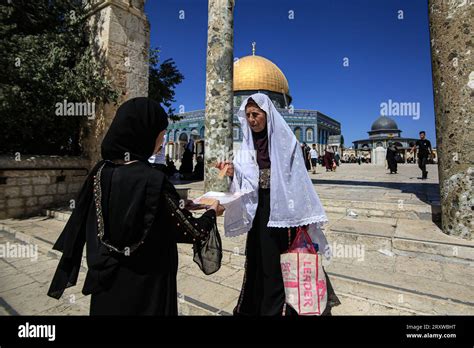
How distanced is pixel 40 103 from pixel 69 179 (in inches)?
88.1

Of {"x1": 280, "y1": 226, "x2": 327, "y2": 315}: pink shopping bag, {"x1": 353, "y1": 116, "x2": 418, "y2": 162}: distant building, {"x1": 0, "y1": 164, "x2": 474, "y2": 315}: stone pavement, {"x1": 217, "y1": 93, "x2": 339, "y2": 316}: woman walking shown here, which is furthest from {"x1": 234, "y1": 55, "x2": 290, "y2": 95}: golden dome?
{"x1": 280, "y1": 226, "x2": 327, "y2": 315}: pink shopping bag

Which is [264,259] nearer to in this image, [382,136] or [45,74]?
[45,74]

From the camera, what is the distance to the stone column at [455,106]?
3.36 m

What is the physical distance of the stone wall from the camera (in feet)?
20.3

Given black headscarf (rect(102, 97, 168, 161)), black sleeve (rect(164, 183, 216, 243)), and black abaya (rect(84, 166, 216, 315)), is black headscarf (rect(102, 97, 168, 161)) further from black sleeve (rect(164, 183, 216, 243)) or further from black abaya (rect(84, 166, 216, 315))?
black sleeve (rect(164, 183, 216, 243))

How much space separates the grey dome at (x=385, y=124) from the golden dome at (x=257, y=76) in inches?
1358

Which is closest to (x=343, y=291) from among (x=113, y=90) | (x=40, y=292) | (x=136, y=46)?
(x=40, y=292)

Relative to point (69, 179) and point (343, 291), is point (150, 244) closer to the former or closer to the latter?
point (343, 291)

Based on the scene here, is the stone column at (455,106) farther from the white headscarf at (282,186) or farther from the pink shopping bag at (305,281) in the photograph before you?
the pink shopping bag at (305,281)

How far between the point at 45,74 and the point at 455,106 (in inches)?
306

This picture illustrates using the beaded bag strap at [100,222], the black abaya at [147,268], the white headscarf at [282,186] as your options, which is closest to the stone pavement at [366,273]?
the white headscarf at [282,186]

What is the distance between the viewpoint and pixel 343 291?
8.47ft

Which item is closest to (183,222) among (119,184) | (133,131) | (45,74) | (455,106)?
(119,184)

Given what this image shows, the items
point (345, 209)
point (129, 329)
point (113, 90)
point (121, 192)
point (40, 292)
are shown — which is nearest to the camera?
point (121, 192)
